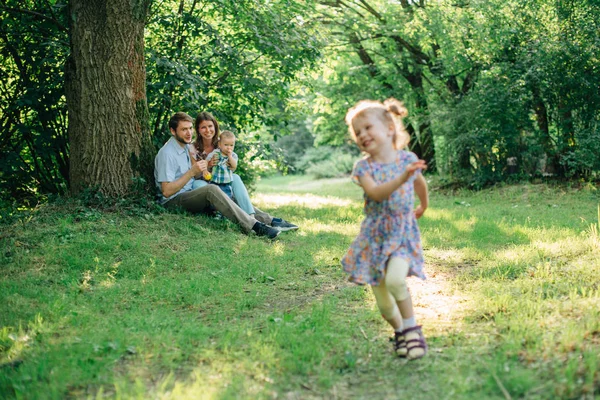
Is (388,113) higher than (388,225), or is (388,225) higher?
(388,113)

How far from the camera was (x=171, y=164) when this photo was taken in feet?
25.1

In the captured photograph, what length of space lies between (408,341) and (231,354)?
1.11 metres

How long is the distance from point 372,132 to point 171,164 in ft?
15.0

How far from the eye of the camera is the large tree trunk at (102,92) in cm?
731

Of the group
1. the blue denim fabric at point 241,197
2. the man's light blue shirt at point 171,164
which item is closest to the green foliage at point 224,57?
the man's light blue shirt at point 171,164

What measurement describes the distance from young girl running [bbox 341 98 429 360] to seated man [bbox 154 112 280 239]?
13.4 feet

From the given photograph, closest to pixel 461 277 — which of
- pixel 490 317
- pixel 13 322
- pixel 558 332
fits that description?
pixel 490 317

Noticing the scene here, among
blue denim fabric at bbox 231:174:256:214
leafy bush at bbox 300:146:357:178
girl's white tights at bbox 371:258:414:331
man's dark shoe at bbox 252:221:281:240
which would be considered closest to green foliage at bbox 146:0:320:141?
blue denim fabric at bbox 231:174:256:214

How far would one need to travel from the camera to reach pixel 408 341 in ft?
11.7

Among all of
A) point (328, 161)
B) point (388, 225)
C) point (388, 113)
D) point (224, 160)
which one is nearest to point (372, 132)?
point (388, 113)

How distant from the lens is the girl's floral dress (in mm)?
3580

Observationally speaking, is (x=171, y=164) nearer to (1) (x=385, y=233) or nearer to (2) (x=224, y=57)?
(2) (x=224, y=57)

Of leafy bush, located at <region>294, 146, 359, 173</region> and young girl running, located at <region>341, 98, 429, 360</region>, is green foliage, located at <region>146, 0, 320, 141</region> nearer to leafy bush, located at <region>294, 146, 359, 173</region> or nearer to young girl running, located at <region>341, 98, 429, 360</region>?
young girl running, located at <region>341, 98, 429, 360</region>

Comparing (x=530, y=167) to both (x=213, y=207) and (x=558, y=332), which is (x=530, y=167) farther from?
(x=558, y=332)
